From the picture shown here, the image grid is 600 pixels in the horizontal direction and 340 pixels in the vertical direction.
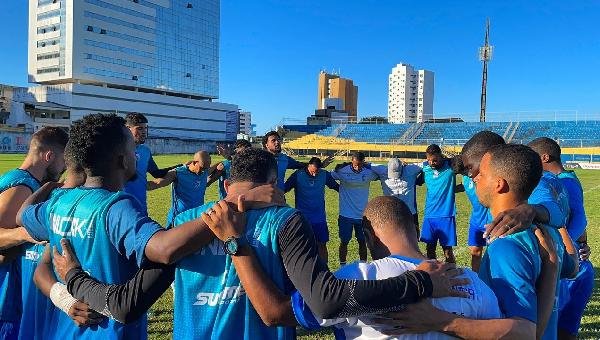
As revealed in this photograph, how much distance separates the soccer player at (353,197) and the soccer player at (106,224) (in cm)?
688

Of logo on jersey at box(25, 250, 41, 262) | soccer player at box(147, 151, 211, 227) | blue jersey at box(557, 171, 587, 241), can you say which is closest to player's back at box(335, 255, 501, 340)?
logo on jersey at box(25, 250, 41, 262)

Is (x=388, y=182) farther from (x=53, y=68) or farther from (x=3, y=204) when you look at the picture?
(x=53, y=68)

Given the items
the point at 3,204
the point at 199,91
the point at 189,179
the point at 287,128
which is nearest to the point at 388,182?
the point at 189,179

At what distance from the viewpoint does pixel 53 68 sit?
90.9m

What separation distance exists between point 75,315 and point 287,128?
83.2 metres

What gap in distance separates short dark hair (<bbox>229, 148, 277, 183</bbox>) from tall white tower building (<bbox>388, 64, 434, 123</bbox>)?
186 meters

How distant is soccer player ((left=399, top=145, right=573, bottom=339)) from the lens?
193cm

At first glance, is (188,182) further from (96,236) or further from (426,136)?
(426,136)

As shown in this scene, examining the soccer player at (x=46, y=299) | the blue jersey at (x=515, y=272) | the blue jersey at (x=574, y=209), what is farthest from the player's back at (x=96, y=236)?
the blue jersey at (x=574, y=209)

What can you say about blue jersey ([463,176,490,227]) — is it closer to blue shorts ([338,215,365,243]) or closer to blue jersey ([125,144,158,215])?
blue shorts ([338,215,365,243])

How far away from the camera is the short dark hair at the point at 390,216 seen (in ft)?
7.23

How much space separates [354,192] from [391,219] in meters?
7.12

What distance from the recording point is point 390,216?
2.21m

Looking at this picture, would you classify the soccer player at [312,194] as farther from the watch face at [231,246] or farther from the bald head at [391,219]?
the watch face at [231,246]
